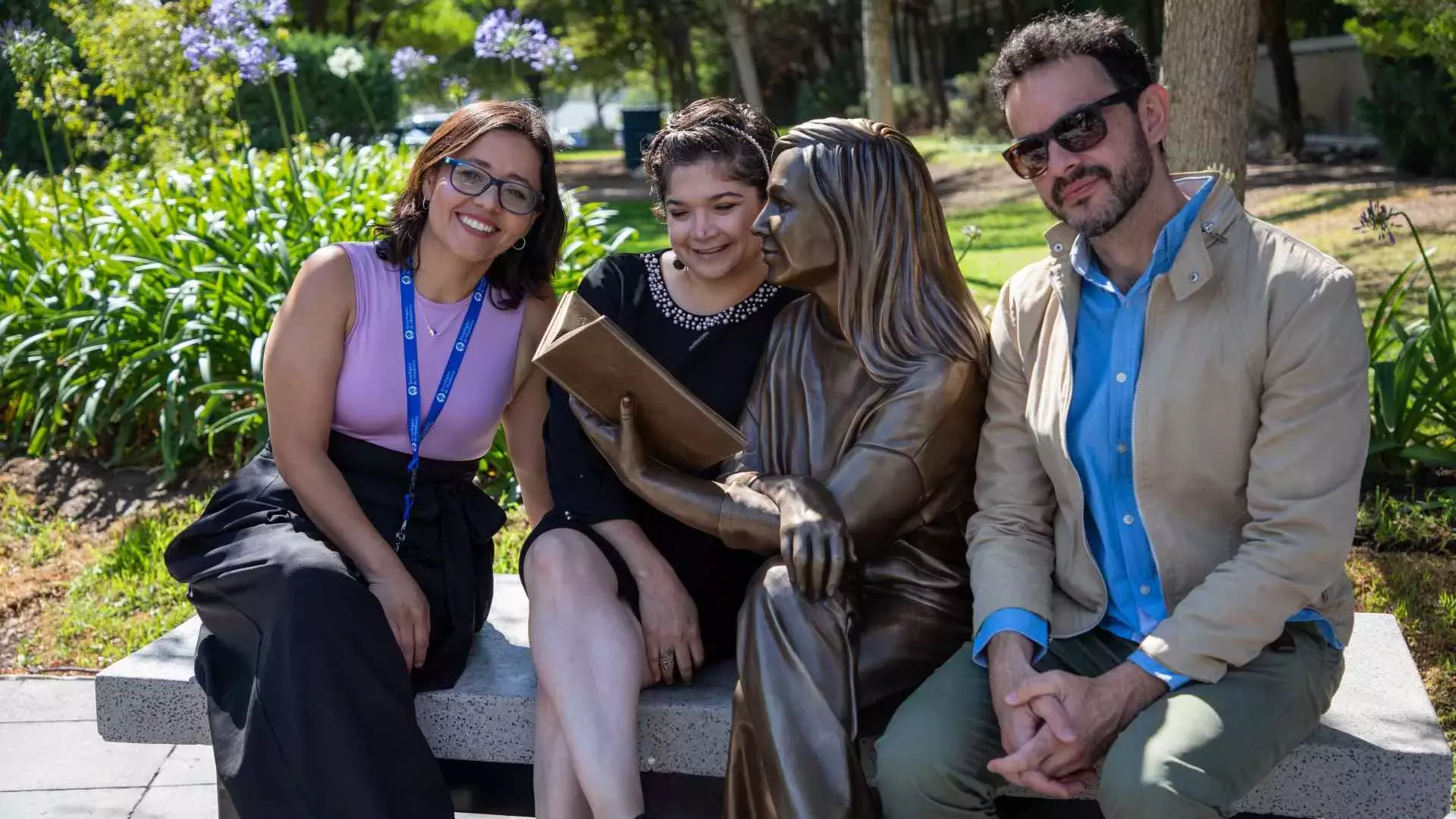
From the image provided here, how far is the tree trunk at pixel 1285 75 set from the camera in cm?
1673

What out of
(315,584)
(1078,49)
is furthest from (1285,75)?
(315,584)

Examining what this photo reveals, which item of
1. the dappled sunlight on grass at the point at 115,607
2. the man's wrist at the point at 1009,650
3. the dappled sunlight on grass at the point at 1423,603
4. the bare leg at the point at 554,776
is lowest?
the dappled sunlight on grass at the point at 1423,603

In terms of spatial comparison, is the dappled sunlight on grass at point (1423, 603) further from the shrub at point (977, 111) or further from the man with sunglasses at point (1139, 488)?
the shrub at point (977, 111)

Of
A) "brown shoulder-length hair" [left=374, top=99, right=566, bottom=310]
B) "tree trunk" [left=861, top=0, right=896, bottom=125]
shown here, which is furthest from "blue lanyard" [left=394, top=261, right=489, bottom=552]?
"tree trunk" [left=861, top=0, right=896, bottom=125]

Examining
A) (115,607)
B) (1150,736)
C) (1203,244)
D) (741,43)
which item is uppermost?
(741,43)

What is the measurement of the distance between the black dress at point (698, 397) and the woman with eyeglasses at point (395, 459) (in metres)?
0.28

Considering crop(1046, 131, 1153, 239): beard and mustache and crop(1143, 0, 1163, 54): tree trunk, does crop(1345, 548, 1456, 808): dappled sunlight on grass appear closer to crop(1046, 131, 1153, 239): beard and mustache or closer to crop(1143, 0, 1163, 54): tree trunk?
crop(1046, 131, 1153, 239): beard and mustache

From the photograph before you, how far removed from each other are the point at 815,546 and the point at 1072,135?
0.90m

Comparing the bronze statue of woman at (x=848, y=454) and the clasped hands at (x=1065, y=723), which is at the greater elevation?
the bronze statue of woman at (x=848, y=454)

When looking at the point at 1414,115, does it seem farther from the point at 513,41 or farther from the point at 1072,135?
the point at 1072,135

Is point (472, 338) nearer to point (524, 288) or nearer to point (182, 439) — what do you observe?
point (524, 288)

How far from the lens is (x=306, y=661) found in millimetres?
2721

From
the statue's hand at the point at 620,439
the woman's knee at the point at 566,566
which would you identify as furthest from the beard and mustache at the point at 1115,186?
the woman's knee at the point at 566,566

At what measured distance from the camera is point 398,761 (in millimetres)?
2787
